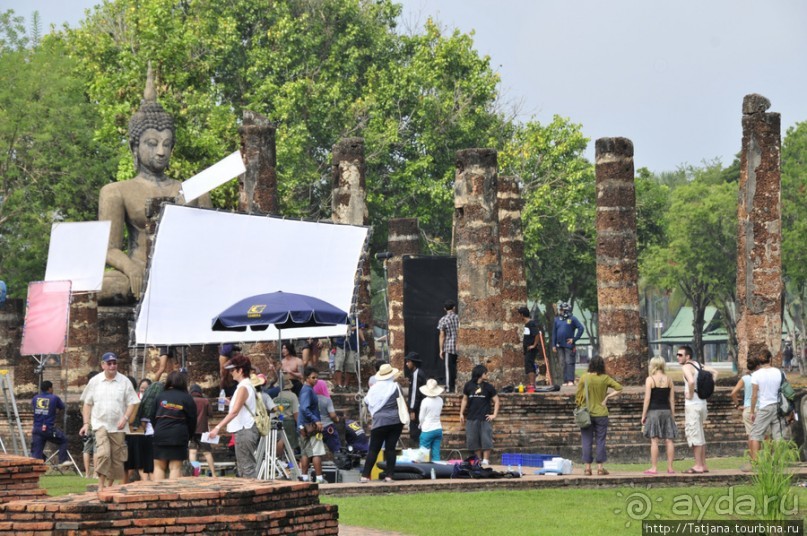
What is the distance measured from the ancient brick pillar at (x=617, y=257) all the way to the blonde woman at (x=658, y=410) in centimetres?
726

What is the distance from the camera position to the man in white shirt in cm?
1803

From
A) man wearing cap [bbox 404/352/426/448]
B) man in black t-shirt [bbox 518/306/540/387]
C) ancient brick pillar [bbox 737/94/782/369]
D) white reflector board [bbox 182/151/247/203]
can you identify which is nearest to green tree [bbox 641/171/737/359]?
man in black t-shirt [bbox 518/306/540/387]

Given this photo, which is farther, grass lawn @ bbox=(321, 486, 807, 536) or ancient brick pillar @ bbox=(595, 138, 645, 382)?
ancient brick pillar @ bbox=(595, 138, 645, 382)

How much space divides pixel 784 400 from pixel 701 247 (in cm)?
3991

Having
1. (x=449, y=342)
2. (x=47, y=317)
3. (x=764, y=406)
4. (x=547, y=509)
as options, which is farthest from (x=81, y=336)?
(x=547, y=509)

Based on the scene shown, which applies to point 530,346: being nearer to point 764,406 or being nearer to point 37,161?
point 764,406

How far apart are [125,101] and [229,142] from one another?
10.4ft

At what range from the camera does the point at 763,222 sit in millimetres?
24625

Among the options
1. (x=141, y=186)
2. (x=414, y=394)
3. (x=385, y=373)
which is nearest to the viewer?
(x=385, y=373)

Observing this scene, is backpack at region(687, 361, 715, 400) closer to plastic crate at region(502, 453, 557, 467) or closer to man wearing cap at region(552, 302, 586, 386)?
plastic crate at region(502, 453, 557, 467)

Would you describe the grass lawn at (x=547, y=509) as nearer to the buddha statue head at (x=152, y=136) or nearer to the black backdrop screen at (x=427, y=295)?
the buddha statue head at (x=152, y=136)

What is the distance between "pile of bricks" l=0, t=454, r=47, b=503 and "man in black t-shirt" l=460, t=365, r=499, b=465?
678 cm

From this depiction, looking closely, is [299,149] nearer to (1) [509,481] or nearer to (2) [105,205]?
(2) [105,205]

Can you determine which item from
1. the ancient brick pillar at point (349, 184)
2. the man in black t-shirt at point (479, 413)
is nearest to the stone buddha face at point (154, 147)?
the ancient brick pillar at point (349, 184)
